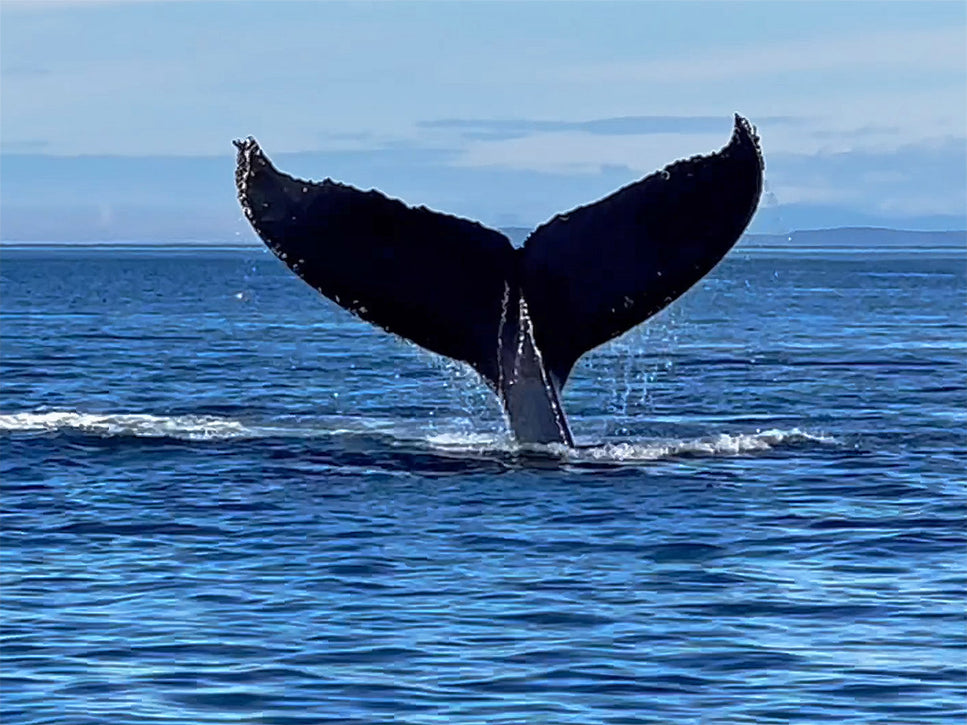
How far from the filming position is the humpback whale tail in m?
12.8

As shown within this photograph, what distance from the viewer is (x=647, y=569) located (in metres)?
11.3

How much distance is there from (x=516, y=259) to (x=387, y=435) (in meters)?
3.73

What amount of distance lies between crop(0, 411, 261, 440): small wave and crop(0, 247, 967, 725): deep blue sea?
0.21 feet

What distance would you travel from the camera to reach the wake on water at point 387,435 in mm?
15305

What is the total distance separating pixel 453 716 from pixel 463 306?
17.6ft

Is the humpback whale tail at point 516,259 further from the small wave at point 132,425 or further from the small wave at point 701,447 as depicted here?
the small wave at point 132,425

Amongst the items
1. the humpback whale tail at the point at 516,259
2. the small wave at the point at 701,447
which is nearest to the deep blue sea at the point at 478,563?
the small wave at the point at 701,447

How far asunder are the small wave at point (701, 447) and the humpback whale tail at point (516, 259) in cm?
102

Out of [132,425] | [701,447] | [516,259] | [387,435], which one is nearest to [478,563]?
[516,259]

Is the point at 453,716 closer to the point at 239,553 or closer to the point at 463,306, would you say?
the point at 239,553

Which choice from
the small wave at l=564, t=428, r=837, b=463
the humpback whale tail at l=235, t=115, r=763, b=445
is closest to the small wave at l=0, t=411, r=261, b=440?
the small wave at l=564, t=428, r=837, b=463

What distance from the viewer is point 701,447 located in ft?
52.9

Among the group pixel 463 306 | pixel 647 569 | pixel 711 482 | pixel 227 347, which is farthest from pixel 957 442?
pixel 227 347

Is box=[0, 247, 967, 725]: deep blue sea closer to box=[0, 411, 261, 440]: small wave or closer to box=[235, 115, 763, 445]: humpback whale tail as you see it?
box=[0, 411, 261, 440]: small wave
